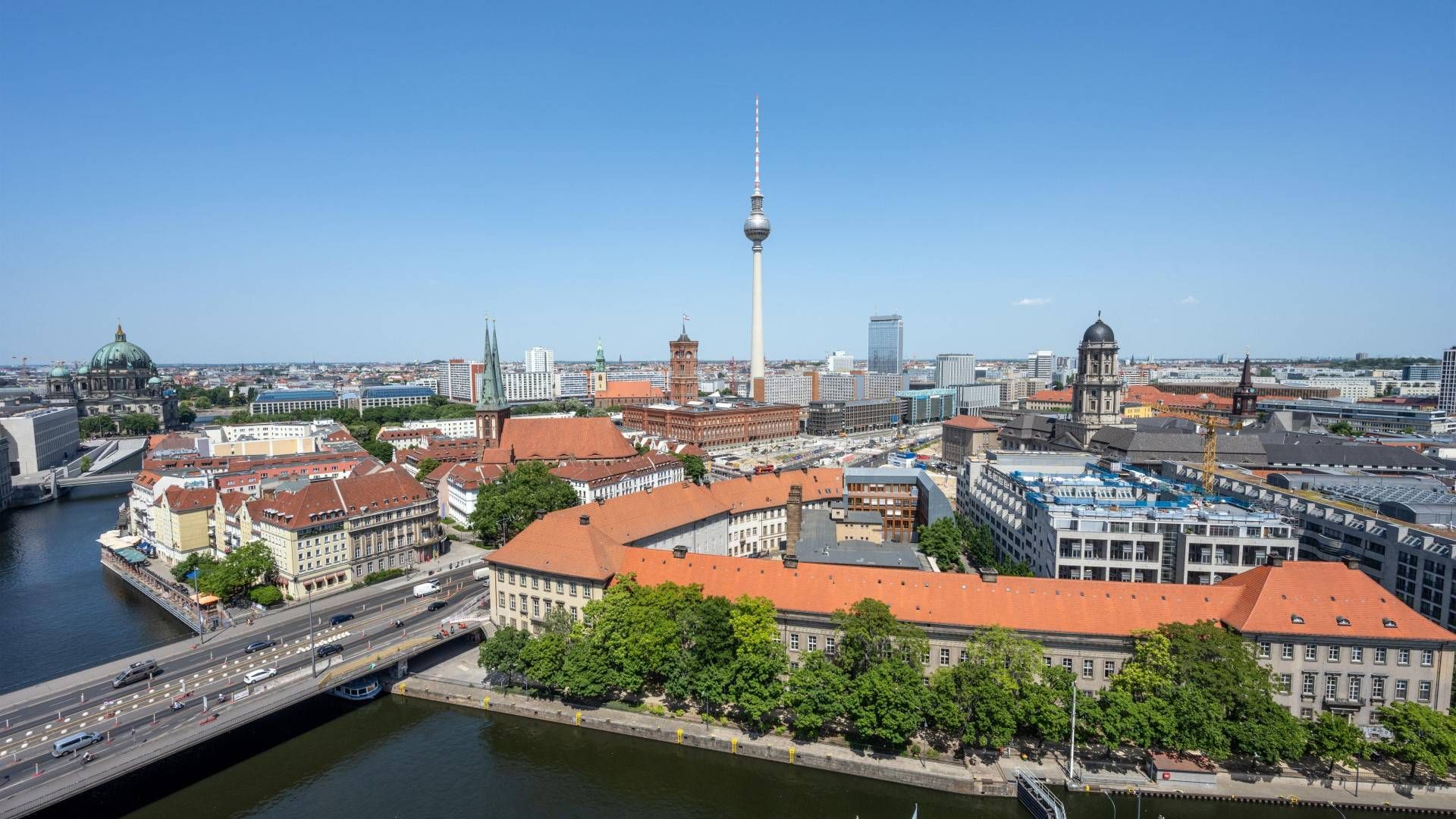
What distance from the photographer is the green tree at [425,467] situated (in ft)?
399

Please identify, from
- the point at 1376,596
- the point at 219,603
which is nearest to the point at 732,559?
the point at 1376,596

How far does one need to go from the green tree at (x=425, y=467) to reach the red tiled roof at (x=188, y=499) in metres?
35.0

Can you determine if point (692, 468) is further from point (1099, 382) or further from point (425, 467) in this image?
point (1099, 382)

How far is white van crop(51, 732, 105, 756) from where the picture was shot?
137 feet

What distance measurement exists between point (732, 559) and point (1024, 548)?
33.6 metres

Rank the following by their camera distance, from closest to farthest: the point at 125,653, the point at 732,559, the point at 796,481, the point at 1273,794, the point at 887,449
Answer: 1. the point at 1273,794
2. the point at 732,559
3. the point at 125,653
4. the point at 796,481
5. the point at 887,449

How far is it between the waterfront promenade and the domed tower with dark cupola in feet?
313

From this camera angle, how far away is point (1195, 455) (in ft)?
347

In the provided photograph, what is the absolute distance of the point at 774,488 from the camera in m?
89.7

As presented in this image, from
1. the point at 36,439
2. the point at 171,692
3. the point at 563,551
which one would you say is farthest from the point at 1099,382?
the point at 36,439

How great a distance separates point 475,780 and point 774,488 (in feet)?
171

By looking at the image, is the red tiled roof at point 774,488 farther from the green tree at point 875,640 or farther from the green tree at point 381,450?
the green tree at point 381,450

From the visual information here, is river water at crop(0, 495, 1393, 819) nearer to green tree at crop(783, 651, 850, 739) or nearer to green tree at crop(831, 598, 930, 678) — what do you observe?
green tree at crop(783, 651, 850, 739)

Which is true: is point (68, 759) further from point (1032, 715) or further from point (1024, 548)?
point (1024, 548)
